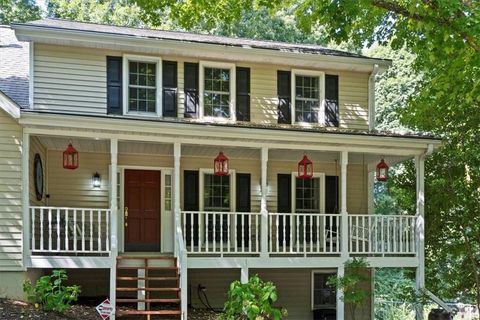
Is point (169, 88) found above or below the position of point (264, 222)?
A: above

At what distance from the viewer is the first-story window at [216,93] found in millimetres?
12297

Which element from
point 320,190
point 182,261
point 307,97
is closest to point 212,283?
point 182,261

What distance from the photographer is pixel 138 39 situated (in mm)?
11344

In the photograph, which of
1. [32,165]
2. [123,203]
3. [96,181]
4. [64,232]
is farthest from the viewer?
[123,203]

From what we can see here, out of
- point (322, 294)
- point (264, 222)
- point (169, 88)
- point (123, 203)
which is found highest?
point (169, 88)

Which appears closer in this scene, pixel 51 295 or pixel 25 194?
pixel 51 295

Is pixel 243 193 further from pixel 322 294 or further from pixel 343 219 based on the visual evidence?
pixel 322 294

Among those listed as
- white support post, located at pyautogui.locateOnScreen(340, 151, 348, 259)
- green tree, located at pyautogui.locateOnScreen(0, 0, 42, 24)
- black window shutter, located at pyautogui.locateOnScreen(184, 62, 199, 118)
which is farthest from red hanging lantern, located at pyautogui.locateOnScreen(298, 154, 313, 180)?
green tree, located at pyautogui.locateOnScreen(0, 0, 42, 24)

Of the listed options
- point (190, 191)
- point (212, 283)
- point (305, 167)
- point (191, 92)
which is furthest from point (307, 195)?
point (191, 92)

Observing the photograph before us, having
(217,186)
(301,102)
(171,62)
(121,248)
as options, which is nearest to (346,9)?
(301,102)

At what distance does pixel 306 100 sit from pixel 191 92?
112 inches

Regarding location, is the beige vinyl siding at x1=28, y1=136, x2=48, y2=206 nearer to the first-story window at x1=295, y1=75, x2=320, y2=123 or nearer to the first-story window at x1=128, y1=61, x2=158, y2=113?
the first-story window at x1=128, y1=61, x2=158, y2=113

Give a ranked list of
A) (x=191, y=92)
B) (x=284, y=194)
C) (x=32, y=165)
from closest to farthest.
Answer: (x=32, y=165) < (x=191, y=92) < (x=284, y=194)

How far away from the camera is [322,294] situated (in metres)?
13.3
